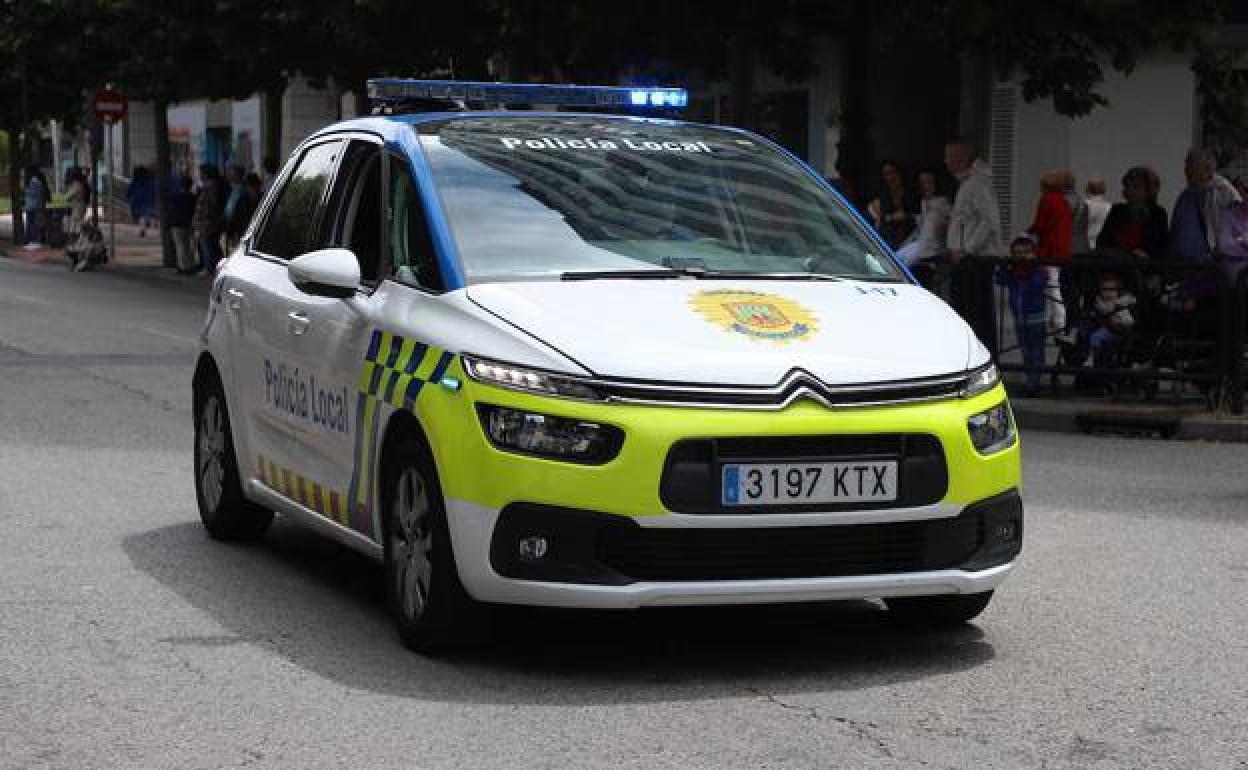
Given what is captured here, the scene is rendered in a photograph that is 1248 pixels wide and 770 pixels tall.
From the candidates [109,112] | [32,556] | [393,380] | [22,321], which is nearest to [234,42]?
[22,321]

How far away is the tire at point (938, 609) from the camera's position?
281 inches

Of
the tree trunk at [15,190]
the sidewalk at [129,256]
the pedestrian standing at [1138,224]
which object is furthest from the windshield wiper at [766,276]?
the tree trunk at [15,190]

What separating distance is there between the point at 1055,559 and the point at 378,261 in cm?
303

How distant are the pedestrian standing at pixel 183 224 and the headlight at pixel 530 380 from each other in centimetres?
3039

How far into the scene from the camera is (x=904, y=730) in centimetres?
592

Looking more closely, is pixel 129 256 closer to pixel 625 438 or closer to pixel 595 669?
pixel 595 669

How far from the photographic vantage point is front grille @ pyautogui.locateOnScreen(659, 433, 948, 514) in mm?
6238

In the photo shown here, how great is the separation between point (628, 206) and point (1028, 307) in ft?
29.8

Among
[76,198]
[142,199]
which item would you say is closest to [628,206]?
[76,198]

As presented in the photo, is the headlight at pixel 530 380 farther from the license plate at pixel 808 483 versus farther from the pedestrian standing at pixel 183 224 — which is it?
the pedestrian standing at pixel 183 224

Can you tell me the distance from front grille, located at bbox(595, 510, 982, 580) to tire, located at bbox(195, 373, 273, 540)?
9.85ft

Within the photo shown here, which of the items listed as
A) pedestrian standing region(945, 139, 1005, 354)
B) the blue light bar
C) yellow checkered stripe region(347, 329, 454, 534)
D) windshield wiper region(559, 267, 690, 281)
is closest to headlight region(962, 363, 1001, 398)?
windshield wiper region(559, 267, 690, 281)

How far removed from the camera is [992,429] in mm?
6773

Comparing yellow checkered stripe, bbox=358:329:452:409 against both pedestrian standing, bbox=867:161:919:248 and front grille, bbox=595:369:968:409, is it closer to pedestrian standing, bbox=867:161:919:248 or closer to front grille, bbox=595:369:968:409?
front grille, bbox=595:369:968:409
